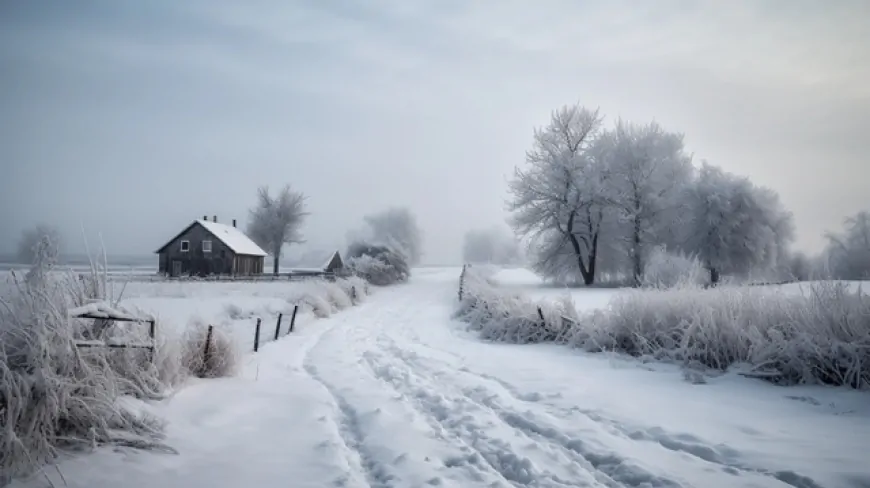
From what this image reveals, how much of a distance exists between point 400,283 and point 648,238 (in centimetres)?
2270

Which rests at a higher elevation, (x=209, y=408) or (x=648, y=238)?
(x=648, y=238)

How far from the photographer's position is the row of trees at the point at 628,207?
24.7 m

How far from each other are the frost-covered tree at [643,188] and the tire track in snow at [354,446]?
2453 cm

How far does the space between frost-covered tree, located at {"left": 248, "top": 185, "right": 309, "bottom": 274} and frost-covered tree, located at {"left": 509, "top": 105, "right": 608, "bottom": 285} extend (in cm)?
3083

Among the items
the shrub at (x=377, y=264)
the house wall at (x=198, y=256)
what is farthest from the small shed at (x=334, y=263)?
the house wall at (x=198, y=256)

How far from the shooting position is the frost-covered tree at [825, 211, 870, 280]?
25.9 meters

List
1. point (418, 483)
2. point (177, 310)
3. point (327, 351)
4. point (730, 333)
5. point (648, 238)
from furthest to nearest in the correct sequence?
point (648, 238)
point (177, 310)
point (327, 351)
point (730, 333)
point (418, 483)

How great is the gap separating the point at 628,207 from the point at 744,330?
869 inches

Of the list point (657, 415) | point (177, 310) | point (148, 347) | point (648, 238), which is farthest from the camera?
point (648, 238)

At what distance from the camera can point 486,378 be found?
6.96m

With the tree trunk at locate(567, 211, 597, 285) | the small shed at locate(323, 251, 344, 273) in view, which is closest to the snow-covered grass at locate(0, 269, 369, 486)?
the tree trunk at locate(567, 211, 597, 285)

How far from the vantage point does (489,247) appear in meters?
105

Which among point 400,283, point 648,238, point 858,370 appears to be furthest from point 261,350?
point 400,283

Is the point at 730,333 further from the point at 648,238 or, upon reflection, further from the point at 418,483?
the point at 648,238
